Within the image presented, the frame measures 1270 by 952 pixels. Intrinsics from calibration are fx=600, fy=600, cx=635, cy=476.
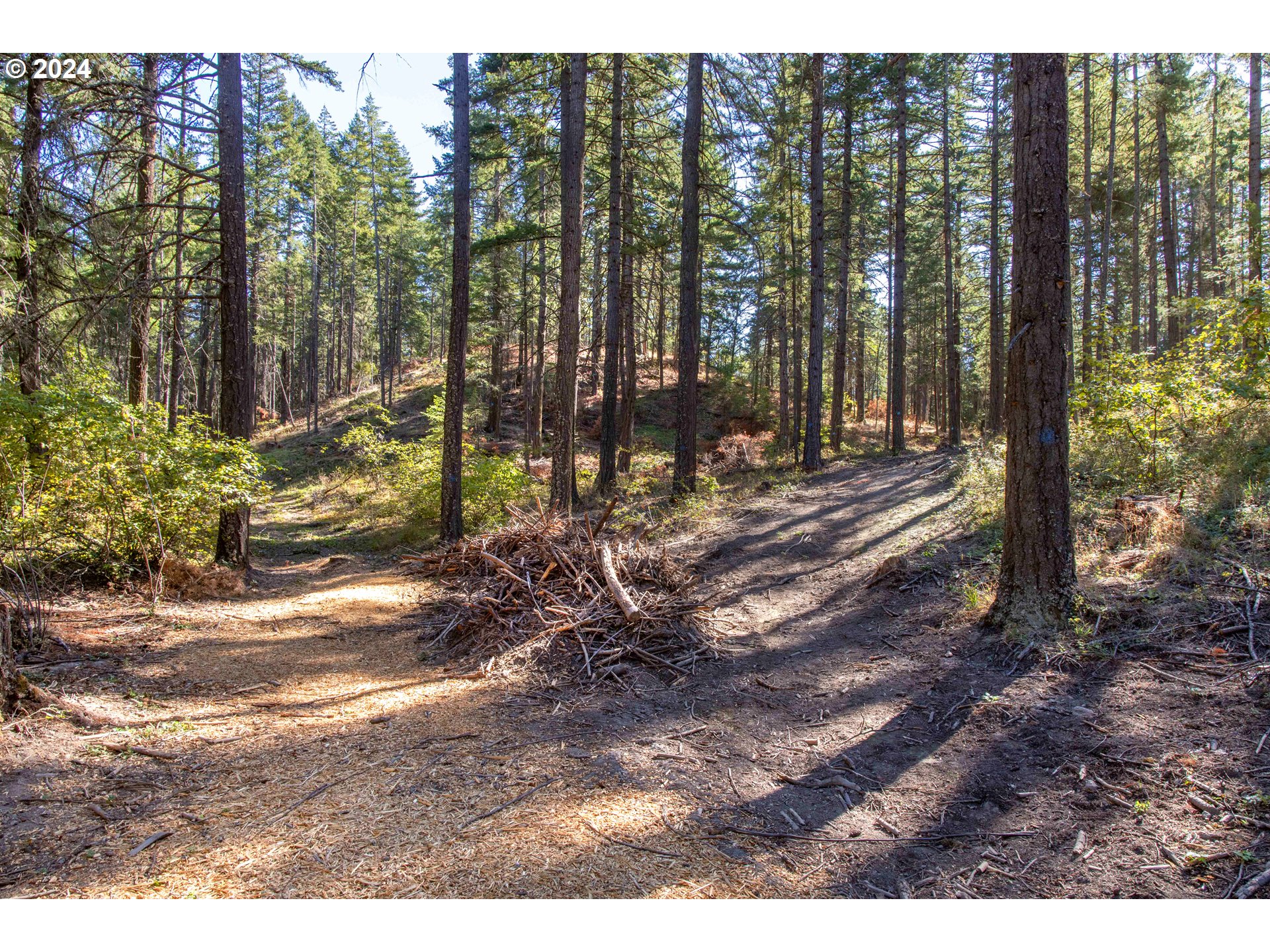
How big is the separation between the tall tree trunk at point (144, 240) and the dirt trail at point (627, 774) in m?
4.12

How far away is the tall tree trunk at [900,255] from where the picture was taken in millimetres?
17766

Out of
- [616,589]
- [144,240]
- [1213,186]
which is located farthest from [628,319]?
[1213,186]

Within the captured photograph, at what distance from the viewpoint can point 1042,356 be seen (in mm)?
5219

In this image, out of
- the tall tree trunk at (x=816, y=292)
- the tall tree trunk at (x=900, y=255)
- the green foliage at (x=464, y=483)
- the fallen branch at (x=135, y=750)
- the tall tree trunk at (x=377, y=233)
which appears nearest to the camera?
the fallen branch at (x=135, y=750)

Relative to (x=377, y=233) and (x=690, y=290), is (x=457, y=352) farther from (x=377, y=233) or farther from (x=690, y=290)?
(x=377, y=233)

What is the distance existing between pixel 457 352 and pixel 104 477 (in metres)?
5.84

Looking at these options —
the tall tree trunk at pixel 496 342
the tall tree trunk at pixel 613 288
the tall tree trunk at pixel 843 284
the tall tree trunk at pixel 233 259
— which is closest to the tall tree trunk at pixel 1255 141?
the tall tree trunk at pixel 843 284

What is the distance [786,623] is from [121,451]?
302 inches

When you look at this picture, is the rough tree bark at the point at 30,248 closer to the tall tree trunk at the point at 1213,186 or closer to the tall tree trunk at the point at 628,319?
the tall tree trunk at the point at 628,319

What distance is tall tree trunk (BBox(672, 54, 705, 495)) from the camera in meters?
12.5

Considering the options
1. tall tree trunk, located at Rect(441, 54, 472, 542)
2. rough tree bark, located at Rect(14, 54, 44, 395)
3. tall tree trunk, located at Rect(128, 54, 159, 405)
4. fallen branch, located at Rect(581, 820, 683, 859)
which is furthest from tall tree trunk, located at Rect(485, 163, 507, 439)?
fallen branch, located at Rect(581, 820, 683, 859)

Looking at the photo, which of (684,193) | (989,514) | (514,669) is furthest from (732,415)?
(514,669)

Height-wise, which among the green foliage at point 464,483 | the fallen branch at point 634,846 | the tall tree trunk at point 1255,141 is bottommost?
the fallen branch at point 634,846

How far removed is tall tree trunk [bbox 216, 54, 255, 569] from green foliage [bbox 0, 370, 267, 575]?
2.32ft
